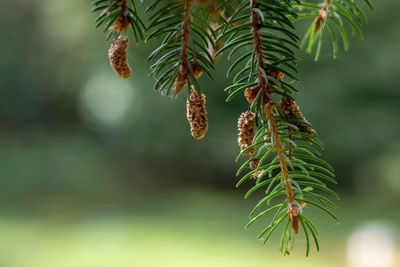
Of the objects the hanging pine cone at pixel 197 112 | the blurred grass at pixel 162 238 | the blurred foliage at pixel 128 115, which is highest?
the blurred foliage at pixel 128 115

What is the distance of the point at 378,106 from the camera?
14.1ft

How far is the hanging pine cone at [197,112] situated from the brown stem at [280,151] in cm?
4

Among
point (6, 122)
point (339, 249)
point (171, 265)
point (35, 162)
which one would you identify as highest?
point (6, 122)

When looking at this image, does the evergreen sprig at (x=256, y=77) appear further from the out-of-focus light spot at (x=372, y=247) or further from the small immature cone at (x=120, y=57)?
the out-of-focus light spot at (x=372, y=247)

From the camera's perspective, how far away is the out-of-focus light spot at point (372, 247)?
356cm

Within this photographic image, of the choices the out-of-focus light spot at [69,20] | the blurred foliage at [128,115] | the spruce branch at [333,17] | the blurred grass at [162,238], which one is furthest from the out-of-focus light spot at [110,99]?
the spruce branch at [333,17]

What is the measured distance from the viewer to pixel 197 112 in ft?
1.11

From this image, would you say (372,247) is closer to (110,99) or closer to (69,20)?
(110,99)

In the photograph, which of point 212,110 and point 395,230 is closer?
point 395,230

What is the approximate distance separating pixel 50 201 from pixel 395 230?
9.13 ft

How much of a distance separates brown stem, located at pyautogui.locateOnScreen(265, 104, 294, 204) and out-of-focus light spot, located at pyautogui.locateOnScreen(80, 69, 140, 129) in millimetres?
4331

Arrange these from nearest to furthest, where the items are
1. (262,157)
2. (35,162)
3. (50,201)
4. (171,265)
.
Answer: (262,157), (171,265), (50,201), (35,162)

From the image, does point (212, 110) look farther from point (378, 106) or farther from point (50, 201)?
point (50, 201)

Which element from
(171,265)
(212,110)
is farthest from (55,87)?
(171,265)
